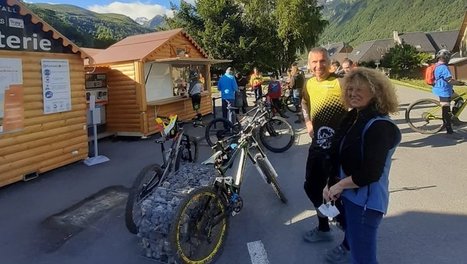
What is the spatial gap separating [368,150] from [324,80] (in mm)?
1585

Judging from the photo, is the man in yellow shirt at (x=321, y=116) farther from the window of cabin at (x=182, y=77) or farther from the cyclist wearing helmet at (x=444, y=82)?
the window of cabin at (x=182, y=77)

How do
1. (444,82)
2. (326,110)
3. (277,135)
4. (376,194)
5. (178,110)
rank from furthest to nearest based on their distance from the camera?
(178,110) < (277,135) < (444,82) < (326,110) < (376,194)

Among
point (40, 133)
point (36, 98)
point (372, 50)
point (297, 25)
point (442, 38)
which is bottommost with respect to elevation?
point (40, 133)

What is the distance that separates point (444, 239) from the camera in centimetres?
365

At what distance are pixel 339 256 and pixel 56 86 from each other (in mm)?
6153

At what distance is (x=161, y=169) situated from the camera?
4.73 meters

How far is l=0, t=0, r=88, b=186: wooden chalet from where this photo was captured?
619cm

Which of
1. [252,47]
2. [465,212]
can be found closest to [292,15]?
[252,47]

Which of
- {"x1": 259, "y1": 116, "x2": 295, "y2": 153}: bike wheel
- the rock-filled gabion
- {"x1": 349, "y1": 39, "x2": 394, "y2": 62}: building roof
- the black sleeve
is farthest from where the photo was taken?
{"x1": 349, "y1": 39, "x2": 394, "y2": 62}: building roof

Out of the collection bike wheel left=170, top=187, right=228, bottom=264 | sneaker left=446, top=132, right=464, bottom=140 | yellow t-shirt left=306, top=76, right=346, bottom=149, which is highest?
yellow t-shirt left=306, top=76, right=346, bottom=149

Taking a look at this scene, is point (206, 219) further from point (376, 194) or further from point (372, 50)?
point (372, 50)

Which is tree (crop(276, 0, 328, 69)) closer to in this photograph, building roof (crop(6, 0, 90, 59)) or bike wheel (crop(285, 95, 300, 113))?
bike wheel (crop(285, 95, 300, 113))

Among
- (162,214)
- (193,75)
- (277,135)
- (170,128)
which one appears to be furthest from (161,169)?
(193,75)

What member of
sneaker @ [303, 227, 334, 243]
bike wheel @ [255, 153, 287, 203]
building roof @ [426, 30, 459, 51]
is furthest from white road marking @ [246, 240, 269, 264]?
building roof @ [426, 30, 459, 51]
